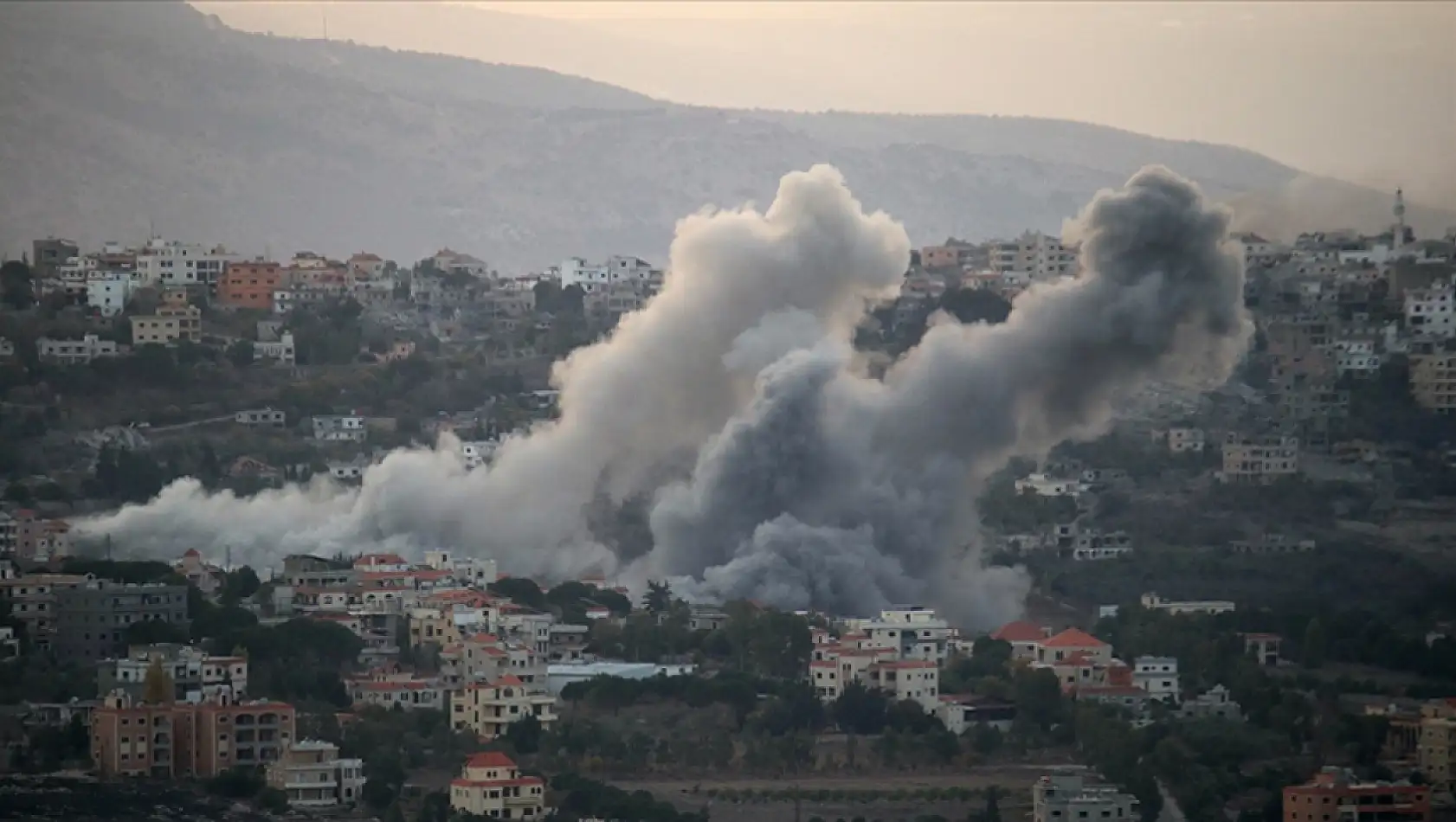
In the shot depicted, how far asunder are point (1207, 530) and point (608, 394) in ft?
33.5

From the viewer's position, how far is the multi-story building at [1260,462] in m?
78.1

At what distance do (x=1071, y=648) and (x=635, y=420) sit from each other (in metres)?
13.5

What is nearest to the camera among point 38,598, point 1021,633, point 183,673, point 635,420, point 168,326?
point 183,673

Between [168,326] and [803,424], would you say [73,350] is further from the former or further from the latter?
[803,424]

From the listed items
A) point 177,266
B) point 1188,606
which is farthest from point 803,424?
point 177,266

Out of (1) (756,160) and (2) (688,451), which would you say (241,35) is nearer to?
(1) (756,160)

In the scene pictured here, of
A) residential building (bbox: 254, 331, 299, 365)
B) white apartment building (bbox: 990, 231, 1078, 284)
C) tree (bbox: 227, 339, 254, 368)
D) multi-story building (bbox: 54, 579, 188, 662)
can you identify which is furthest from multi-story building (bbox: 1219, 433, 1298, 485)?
multi-story building (bbox: 54, 579, 188, 662)

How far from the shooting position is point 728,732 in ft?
183

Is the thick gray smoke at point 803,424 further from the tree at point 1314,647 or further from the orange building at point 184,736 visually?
the orange building at point 184,736

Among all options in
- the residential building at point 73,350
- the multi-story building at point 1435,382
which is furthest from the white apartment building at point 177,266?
the multi-story building at point 1435,382

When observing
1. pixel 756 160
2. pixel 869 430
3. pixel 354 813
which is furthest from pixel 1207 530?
pixel 756 160

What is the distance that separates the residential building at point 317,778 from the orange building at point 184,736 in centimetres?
93

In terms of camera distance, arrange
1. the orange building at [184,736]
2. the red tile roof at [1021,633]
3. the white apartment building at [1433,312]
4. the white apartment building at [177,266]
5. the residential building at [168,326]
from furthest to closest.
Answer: the white apartment building at [177,266] < the white apartment building at [1433,312] < the residential building at [168,326] < the red tile roof at [1021,633] < the orange building at [184,736]

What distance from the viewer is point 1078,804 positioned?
51.0 metres
